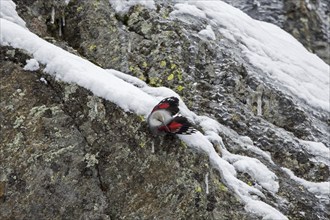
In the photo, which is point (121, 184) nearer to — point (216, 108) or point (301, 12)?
point (216, 108)

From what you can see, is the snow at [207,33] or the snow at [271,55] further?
the snow at [271,55]

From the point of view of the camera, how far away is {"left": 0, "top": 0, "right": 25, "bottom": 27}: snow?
841 cm

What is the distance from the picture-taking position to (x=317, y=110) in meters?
9.74

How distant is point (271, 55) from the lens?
10.6 m

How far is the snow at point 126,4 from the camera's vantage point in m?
9.60

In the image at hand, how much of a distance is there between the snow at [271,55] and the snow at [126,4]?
0.56 m

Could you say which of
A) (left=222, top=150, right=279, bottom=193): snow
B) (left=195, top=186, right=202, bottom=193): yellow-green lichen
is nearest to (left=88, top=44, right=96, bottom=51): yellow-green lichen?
(left=222, top=150, right=279, bottom=193): snow

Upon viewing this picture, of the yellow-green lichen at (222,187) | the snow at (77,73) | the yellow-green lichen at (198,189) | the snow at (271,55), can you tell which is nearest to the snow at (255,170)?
the yellow-green lichen at (222,187)

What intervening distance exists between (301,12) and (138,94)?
33.5 ft

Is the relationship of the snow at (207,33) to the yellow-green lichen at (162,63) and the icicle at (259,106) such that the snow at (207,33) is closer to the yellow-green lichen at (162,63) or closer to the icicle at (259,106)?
the yellow-green lichen at (162,63)

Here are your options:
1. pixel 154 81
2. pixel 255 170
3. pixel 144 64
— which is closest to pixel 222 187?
pixel 255 170

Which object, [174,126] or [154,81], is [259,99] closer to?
[154,81]

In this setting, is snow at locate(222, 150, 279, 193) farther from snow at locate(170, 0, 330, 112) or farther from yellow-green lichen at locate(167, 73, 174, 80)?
snow at locate(170, 0, 330, 112)

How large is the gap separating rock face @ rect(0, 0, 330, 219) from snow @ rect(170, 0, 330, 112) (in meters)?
1.26
